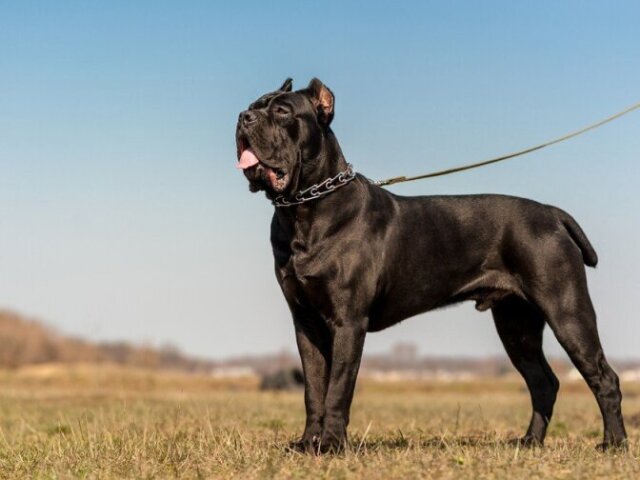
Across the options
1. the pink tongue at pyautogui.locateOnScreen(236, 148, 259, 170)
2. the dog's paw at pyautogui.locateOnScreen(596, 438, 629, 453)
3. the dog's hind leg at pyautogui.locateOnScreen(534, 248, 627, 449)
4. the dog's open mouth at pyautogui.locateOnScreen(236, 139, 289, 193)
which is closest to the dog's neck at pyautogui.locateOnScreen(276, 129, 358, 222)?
the dog's open mouth at pyautogui.locateOnScreen(236, 139, 289, 193)

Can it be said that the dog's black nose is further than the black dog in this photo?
No

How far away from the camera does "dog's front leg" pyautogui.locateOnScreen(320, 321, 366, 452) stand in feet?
20.4

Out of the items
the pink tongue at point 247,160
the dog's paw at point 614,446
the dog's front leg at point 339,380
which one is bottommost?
the dog's paw at point 614,446

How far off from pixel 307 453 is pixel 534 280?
7.17ft

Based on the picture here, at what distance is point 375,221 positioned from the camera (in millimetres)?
6516

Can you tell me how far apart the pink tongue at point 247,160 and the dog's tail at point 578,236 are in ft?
8.60

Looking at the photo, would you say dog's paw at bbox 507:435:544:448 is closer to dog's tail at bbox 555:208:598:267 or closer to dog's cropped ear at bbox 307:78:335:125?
dog's tail at bbox 555:208:598:267

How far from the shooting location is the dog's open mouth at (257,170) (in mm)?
6113

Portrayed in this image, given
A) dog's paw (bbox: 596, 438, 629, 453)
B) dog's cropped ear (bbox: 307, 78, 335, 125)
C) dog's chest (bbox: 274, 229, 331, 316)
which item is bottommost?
dog's paw (bbox: 596, 438, 629, 453)

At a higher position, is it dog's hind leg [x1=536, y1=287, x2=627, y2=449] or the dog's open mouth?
the dog's open mouth

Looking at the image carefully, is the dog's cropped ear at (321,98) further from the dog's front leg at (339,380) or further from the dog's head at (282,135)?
the dog's front leg at (339,380)

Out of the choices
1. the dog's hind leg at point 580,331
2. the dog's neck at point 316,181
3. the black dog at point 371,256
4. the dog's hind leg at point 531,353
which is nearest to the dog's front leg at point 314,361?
the black dog at point 371,256

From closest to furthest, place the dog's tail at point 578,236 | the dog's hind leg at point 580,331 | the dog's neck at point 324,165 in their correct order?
the dog's neck at point 324,165
the dog's hind leg at point 580,331
the dog's tail at point 578,236

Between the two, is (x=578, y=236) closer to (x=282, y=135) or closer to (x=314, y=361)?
(x=314, y=361)
